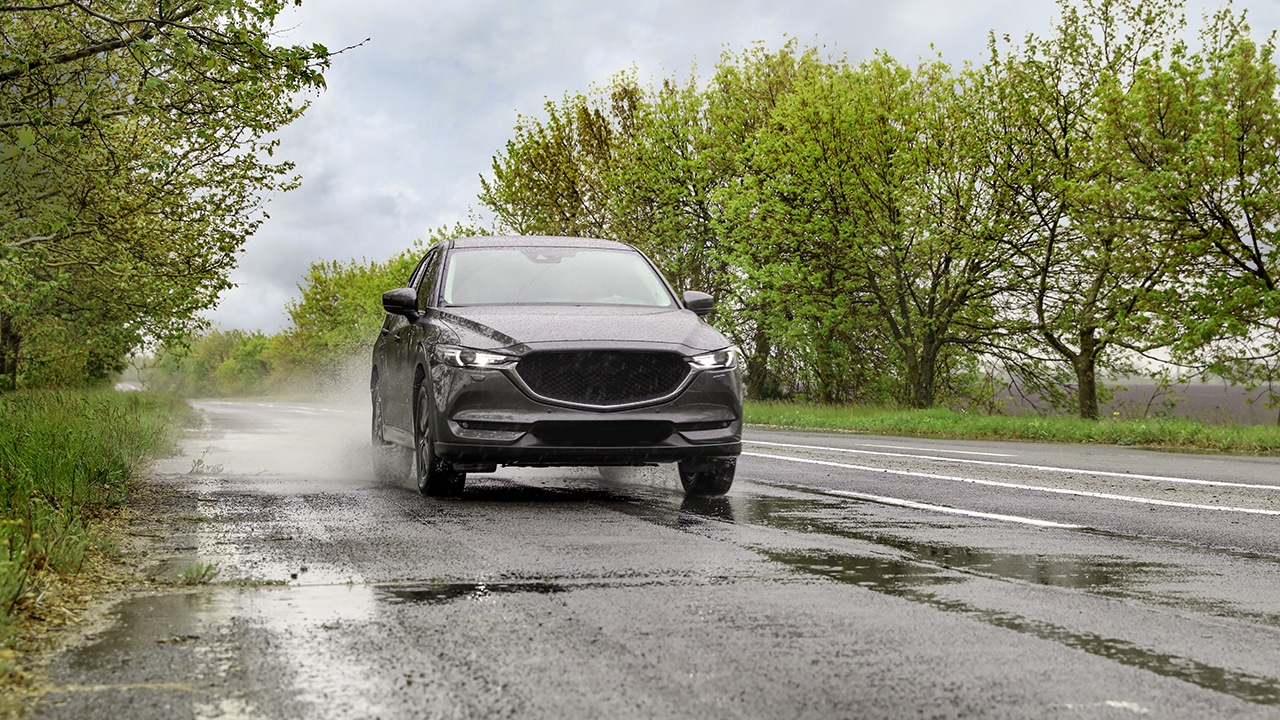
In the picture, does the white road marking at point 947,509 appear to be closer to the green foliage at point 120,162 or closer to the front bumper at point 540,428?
the front bumper at point 540,428

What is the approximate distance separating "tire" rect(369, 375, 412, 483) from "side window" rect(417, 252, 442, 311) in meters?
1.23

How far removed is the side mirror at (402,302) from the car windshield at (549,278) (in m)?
0.30

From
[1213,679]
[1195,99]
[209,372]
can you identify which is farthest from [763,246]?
[209,372]

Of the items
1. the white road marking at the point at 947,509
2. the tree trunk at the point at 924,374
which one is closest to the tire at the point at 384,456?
the white road marking at the point at 947,509

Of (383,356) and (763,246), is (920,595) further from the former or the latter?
(763,246)

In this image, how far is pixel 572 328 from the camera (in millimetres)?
8297

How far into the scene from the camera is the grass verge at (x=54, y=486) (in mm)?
4617

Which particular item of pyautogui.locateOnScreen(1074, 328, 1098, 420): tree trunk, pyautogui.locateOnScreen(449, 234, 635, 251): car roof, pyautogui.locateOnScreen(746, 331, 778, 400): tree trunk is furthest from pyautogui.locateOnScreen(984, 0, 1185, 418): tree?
pyautogui.locateOnScreen(449, 234, 635, 251): car roof

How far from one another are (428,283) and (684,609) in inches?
233

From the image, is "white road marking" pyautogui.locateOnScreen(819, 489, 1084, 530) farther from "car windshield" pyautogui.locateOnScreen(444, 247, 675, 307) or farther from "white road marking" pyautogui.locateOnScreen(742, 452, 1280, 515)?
"car windshield" pyautogui.locateOnScreen(444, 247, 675, 307)

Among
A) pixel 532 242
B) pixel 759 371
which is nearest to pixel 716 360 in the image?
pixel 532 242

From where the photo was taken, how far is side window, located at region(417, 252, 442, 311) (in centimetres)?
952

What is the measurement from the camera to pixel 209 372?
431 feet

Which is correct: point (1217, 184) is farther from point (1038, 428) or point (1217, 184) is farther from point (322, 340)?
point (322, 340)
